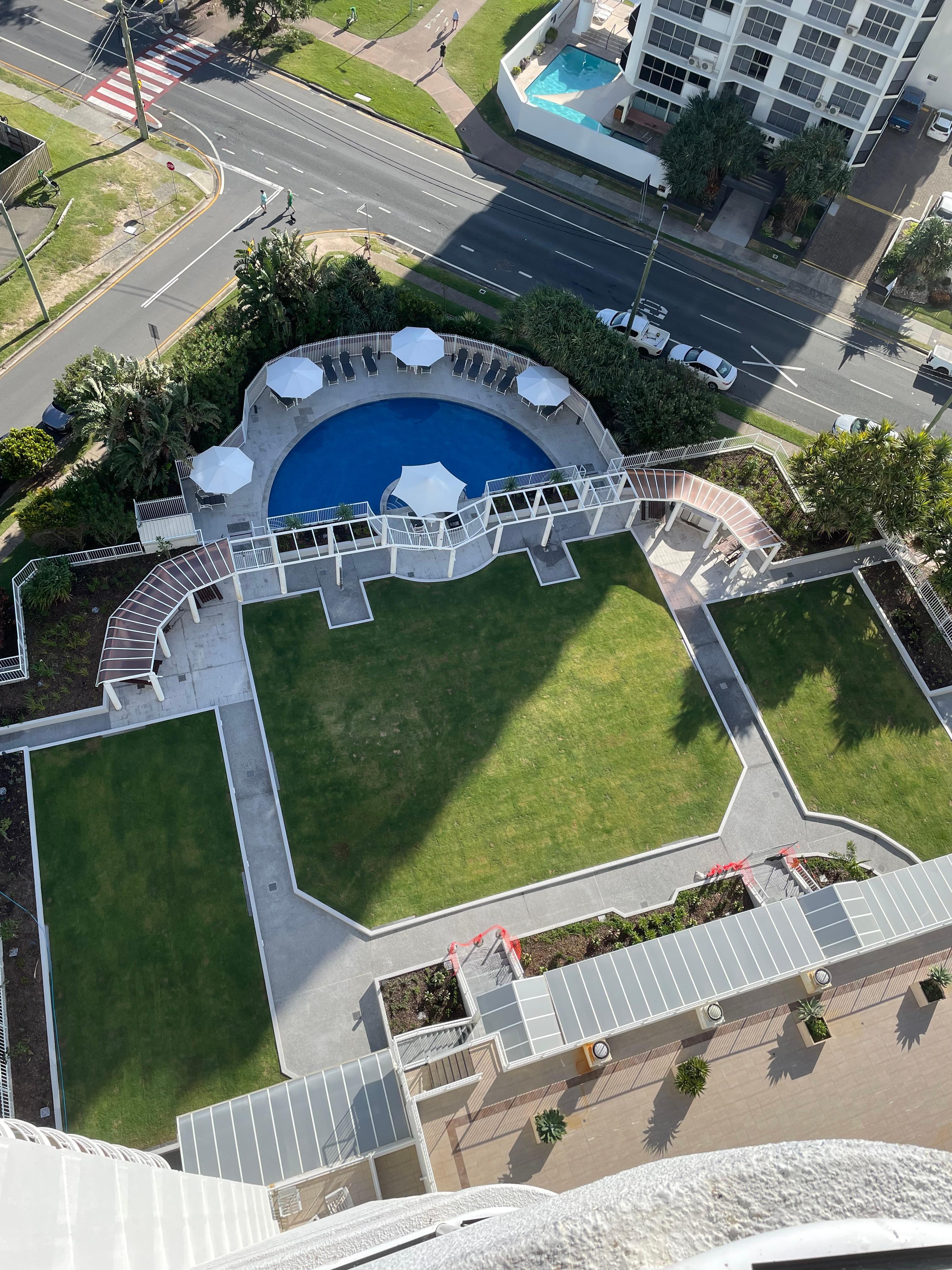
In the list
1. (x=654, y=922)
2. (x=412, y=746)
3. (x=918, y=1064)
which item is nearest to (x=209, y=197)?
(x=412, y=746)

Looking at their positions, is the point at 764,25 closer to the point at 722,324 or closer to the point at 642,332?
the point at 722,324

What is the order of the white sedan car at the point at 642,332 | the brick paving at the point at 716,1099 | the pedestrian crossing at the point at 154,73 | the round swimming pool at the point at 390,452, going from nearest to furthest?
the brick paving at the point at 716,1099 → the round swimming pool at the point at 390,452 → the white sedan car at the point at 642,332 → the pedestrian crossing at the point at 154,73

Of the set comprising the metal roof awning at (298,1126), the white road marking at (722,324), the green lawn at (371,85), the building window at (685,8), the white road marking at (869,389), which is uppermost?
the building window at (685,8)

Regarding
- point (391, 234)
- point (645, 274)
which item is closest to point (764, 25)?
point (645, 274)

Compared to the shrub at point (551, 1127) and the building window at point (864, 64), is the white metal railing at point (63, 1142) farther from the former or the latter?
the building window at point (864, 64)

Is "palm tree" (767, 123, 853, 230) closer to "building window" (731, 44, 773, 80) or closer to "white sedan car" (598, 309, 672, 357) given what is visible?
"building window" (731, 44, 773, 80)

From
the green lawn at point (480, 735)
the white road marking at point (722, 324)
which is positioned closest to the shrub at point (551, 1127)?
the green lawn at point (480, 735)
